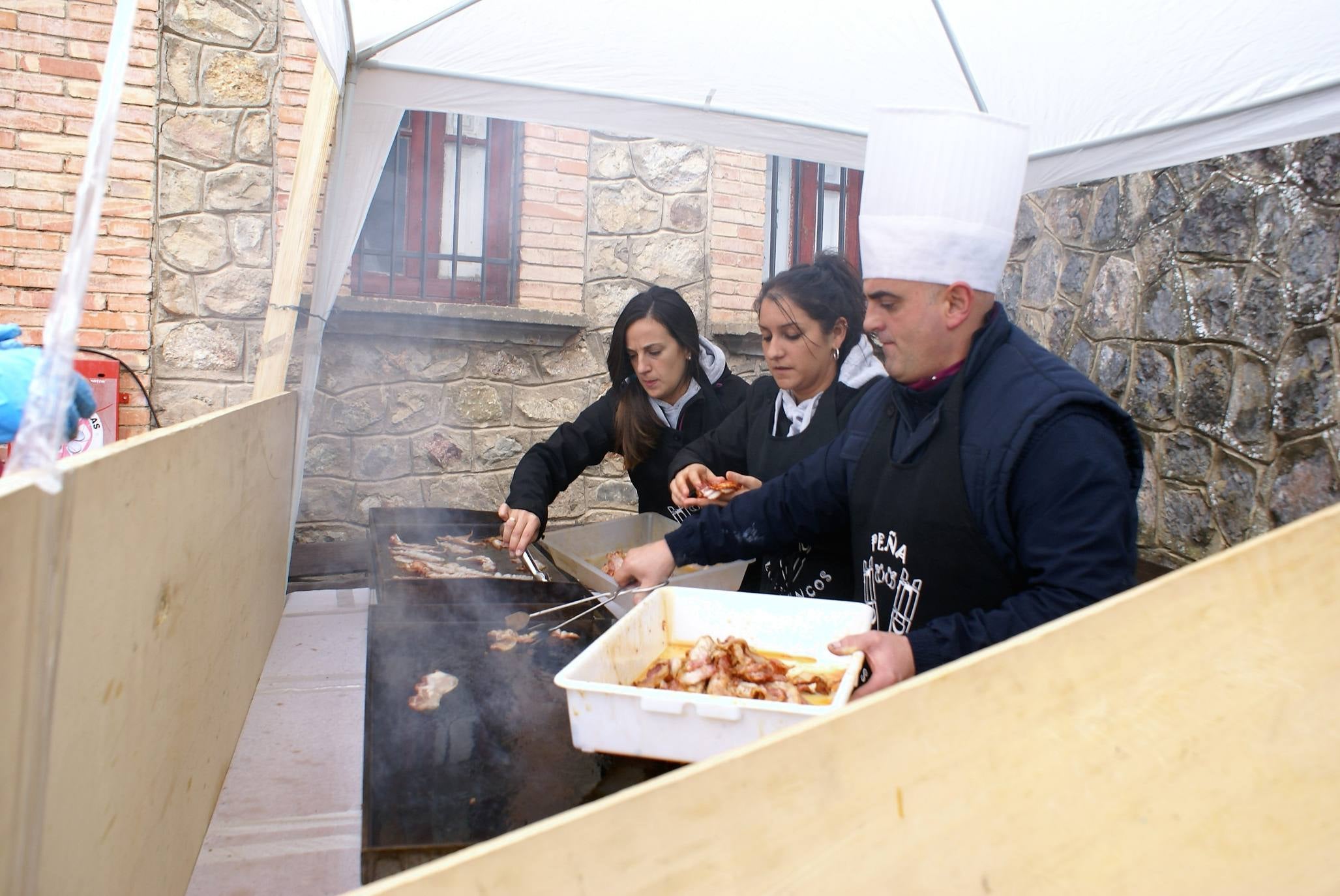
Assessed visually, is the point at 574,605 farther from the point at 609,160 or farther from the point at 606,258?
the point at 609,160

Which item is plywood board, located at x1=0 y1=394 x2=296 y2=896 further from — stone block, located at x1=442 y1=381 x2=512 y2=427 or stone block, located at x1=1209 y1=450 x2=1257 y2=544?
stone block, located at x1=1209 y1=450 x2=1257 y2=544

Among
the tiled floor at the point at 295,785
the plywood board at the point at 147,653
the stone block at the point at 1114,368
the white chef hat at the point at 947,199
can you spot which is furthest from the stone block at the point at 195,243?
the stone block at the point at 1114,368

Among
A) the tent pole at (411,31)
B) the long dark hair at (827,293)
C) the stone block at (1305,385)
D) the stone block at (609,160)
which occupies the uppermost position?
the stone block at (609,160)

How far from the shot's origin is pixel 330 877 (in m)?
1.57

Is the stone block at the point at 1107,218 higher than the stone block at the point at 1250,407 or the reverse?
higher

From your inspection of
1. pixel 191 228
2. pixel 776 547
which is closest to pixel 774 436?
pixel 776 547

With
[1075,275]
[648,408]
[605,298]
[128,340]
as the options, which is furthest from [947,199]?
[128,340]

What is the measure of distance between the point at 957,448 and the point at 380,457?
406 cm

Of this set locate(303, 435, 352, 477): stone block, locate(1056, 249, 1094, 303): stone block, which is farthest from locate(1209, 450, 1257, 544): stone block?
locate(303, 435, 352, 477): stone block

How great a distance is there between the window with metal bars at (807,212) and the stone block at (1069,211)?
1.24 metres

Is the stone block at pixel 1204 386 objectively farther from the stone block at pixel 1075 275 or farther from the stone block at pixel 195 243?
the stone block at pixel 195 243

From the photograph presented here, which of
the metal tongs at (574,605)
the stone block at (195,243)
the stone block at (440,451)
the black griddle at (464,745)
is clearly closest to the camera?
the black griddle at (464,745)

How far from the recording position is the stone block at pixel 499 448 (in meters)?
5.34

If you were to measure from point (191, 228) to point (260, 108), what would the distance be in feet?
2.32
